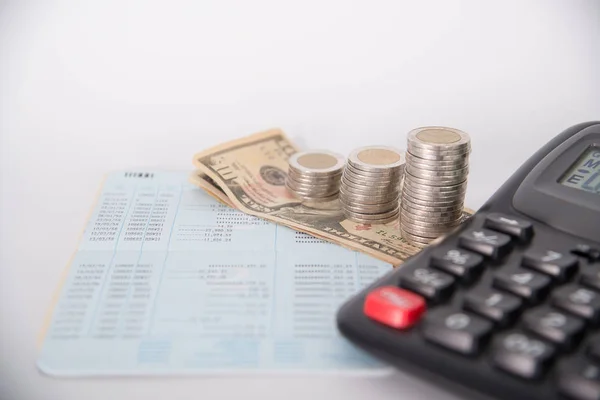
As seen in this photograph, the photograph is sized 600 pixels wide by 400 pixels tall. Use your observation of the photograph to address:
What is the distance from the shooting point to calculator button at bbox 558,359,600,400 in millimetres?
462

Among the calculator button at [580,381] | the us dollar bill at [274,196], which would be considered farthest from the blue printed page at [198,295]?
the calculator button at [580,381]

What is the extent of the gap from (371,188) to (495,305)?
253mm

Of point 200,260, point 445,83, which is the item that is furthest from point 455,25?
point 200,260

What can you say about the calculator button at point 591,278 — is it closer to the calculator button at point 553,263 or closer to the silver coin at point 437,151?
the calculator button at point 553,263

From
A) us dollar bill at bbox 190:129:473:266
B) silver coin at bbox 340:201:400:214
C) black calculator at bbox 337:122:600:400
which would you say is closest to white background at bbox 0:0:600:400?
us dollar bill at bbox 190:129:473:266

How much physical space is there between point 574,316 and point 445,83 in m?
0.45

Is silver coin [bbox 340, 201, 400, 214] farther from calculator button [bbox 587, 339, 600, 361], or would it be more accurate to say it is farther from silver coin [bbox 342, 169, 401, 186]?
calculator button [bbox 587, 339, 600, 361]

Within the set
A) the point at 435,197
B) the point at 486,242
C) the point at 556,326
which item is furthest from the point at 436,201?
the point at 556,326

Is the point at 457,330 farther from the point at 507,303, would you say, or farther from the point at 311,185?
the point at 311,185

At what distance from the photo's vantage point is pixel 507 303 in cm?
53

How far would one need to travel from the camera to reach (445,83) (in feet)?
3.02

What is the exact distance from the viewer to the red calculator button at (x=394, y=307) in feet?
1.73

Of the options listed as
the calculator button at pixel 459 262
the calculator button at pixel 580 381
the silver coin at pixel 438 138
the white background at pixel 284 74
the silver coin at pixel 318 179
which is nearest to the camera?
the calculator button at pixel 580 381

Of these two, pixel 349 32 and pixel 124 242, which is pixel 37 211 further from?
pixel 349 32
